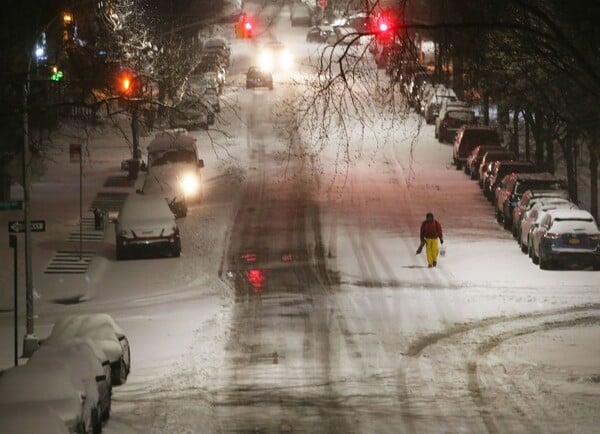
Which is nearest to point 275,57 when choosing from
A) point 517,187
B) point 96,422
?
point 517,187

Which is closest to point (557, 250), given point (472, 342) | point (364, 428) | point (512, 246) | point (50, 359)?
point (512, 246)

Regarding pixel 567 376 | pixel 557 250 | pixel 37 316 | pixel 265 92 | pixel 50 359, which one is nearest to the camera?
pixel 50 359

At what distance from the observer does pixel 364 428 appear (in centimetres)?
1927

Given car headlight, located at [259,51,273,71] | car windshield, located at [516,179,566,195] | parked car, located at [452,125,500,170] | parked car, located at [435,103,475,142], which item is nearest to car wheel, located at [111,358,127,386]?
car windshield, located at [516,179,566,195]

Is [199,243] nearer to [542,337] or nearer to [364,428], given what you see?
[542,337]

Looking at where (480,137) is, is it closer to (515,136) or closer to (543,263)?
(515,136)

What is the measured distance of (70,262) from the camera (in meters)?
36.9

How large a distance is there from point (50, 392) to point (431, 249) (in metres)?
19.6

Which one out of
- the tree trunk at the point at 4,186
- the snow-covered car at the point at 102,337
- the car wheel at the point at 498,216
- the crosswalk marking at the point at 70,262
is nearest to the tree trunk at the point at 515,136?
the car wheel at the point at 498,216

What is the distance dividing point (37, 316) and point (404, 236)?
12.4 m

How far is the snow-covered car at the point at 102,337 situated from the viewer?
2144 cm

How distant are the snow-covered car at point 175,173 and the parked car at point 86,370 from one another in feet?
70.0

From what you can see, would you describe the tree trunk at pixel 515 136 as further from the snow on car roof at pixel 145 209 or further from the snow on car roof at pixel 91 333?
the snow on car roof at pixel 91 333

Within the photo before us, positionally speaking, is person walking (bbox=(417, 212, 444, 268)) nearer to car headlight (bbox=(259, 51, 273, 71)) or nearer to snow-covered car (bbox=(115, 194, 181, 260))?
snow-covered car (bbox=(115, 194, 181, 260))
